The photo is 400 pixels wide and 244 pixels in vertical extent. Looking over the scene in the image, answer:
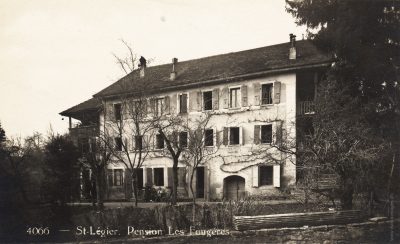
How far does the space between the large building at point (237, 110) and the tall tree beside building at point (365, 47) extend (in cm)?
253

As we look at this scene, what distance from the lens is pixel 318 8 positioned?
19.1 m

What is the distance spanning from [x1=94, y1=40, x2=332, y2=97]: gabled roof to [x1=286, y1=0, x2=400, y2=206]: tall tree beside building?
2.41 meters

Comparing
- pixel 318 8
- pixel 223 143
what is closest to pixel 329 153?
pixel 318 8

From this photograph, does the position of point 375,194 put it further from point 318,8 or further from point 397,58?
point 318,8

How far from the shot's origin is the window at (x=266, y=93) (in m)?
24.2

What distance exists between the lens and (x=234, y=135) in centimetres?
2548

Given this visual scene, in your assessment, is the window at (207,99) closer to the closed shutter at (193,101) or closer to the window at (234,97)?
the closed shutter at (193,101)

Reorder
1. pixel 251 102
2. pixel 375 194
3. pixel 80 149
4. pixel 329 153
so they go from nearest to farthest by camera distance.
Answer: pixel 329 153
pixel 375 194
pixel 80 149
pixel 251 102

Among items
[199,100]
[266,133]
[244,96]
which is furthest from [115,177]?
[266,133]

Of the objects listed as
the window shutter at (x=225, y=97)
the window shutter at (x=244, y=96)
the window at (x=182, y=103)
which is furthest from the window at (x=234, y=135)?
the window at (x=182, y=103)

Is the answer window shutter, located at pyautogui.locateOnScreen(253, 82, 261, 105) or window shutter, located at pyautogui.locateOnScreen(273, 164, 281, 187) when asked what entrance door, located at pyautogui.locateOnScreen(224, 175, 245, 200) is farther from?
window shutter, located at pyautogui.locateOnScreen(253, 82, 261, 105)

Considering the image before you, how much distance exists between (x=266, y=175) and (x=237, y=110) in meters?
4.53

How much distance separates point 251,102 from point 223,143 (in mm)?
3235

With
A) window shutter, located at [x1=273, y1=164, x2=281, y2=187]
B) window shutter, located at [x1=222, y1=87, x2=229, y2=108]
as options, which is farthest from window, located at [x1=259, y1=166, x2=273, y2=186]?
window shutter, located at [x1=222, y1=87, x2=229, y2=108]
